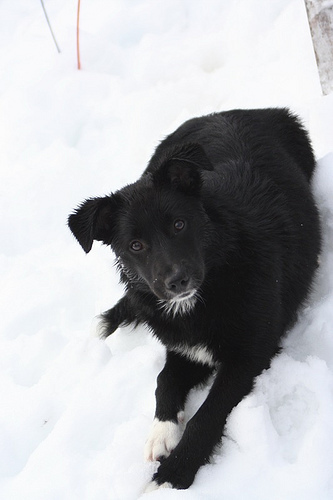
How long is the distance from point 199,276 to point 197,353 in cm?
59

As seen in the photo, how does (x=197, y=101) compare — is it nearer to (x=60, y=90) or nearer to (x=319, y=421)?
(x=60, y=90)

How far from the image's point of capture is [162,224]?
3451 mm

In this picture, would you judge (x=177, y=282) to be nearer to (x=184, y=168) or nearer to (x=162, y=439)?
(x=184, y=168)

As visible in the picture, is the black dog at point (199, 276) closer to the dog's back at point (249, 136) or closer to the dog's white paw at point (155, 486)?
the dog's white paw at point (155, 486)

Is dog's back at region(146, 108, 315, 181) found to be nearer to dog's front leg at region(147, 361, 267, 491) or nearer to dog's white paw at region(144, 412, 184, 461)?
dog's front leg at region(147, 361, 267, 491)

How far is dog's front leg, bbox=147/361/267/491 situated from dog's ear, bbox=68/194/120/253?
1.07 meters

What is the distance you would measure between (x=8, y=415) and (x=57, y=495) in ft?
3.28

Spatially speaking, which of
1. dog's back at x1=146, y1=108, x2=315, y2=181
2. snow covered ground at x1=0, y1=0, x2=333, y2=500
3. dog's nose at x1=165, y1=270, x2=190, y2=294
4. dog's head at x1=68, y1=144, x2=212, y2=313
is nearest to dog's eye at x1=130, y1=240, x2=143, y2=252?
dog's head at x1=68, y1=144, x2=212, y2=313

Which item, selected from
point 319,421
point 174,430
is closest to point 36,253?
point 174,430

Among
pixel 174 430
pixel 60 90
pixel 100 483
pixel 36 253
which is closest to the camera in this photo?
pixel 100 483

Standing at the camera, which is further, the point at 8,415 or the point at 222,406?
the point at 8,415

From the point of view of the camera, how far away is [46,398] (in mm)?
4180

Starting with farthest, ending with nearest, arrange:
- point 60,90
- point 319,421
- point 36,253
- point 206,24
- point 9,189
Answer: point 206,24 < point 60,90 < point 9,189 < point 36,253 < point 319,421

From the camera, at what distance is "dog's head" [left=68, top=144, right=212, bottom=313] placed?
11.0 ft
